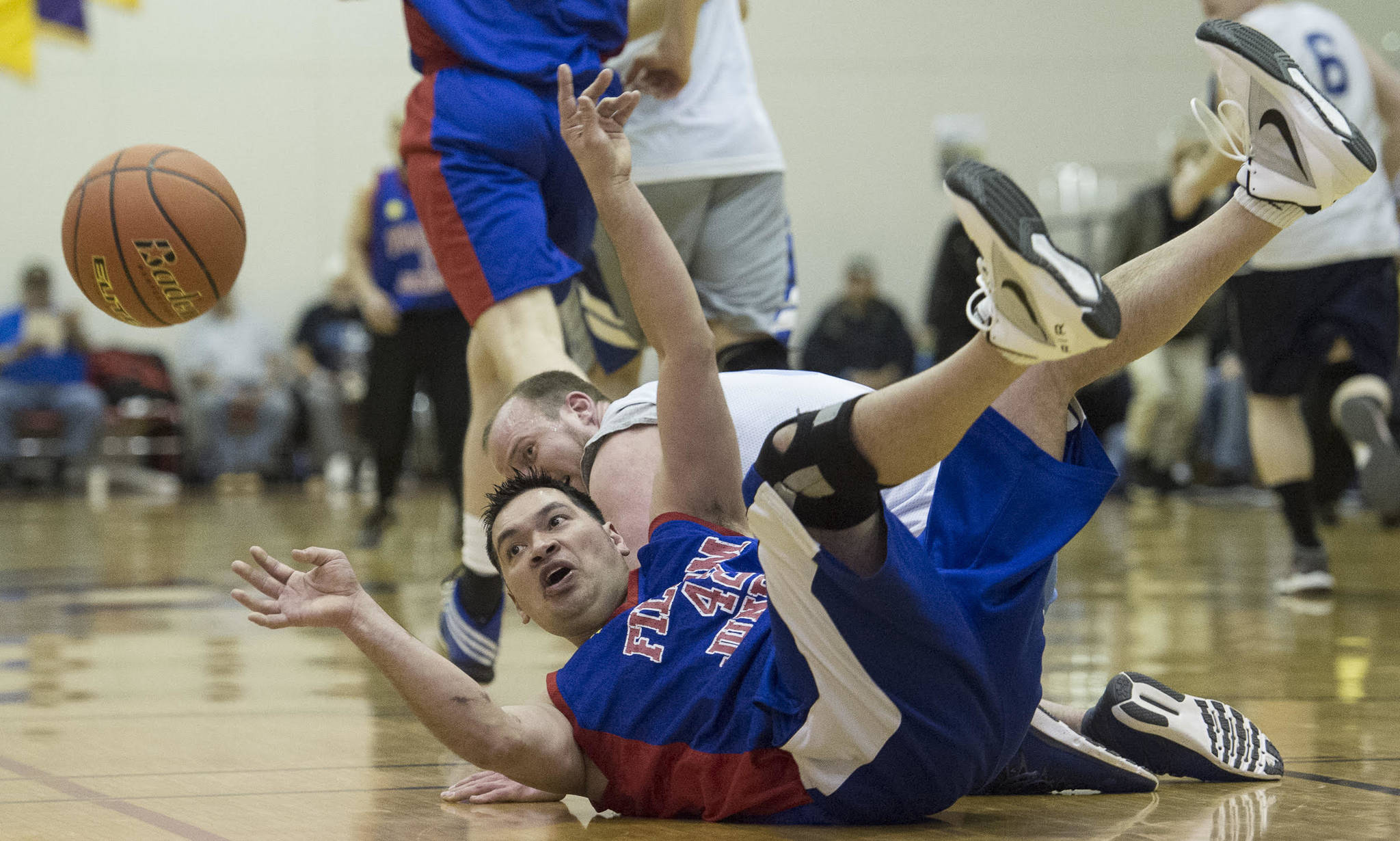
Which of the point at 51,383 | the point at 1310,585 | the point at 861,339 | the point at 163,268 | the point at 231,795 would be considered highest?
the point at 163,268

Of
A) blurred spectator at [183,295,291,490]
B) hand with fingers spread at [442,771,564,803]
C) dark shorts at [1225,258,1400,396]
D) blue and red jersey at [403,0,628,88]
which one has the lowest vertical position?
blurred spectator at [183,295,291,490]

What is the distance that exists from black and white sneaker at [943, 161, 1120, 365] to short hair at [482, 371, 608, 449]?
119 cm

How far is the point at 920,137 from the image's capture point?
47.1 feet

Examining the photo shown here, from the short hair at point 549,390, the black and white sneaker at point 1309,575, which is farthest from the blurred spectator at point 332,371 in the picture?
the short hair at point 549,390

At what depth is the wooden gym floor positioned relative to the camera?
77.7 inches

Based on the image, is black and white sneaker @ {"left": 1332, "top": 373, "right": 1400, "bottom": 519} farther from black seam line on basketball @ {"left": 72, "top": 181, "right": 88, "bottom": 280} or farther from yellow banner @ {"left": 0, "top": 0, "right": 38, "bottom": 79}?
yellow banner @ {"left": 0, "top": 0, "right": 38, "bottom": 79}

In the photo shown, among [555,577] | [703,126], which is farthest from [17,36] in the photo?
[555,577]

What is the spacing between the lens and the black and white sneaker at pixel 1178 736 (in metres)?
2.21

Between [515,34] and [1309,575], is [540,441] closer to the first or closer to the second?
[515,34]

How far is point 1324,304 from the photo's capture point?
4910mm

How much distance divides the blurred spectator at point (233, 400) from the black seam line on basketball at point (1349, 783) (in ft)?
33.8

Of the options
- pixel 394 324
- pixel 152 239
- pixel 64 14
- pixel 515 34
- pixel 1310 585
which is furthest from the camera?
pixel 64 14

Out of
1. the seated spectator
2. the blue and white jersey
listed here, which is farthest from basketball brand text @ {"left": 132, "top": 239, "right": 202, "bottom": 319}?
the seated spectator

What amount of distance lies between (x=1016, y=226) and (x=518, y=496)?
91 cm
